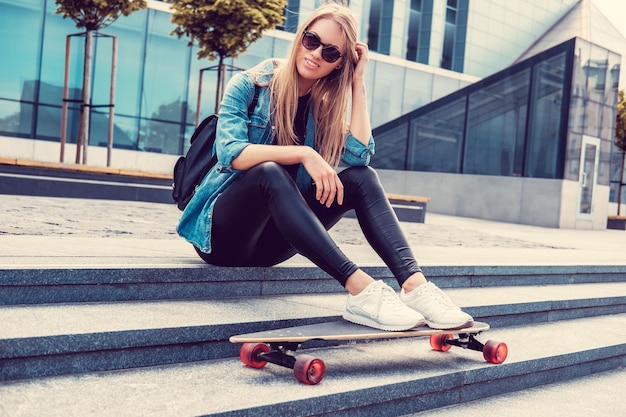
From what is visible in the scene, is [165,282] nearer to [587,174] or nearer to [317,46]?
[317,46]

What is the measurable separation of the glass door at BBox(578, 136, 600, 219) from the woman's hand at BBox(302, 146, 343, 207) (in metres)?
13.4

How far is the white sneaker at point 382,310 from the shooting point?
2.67m

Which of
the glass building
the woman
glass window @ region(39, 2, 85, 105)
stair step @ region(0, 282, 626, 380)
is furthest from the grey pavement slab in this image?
glass window @ region(39, 2, 85, 105)

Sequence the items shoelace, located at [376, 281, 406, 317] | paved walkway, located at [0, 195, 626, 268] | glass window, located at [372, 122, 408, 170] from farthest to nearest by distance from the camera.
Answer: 1. glass window, located at [372, 122, 408, 170]
2. paved walkway, located at [0, 195, 626, 268]
3. shoelace, located at [376, 281, 406, 317]

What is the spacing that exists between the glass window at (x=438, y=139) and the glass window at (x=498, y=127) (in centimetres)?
30

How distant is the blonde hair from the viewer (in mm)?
3098

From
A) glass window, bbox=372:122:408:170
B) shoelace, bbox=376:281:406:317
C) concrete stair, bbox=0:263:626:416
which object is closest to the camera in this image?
concrete stair, bbox=0:263:626:416

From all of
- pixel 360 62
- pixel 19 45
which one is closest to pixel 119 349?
pixel 360 62

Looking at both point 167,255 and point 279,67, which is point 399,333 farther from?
point 167,255

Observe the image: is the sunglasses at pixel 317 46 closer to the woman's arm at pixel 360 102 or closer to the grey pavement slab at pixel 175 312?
the woman's arm at pixel 360 102

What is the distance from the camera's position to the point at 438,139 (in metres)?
17.2

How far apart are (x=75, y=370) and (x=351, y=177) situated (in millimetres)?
1407

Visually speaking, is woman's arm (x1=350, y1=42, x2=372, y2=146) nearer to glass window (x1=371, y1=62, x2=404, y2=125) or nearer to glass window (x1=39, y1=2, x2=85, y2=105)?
glass window (x1=39, y1=2, x2=85, y2=105)

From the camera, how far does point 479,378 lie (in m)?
3.05
